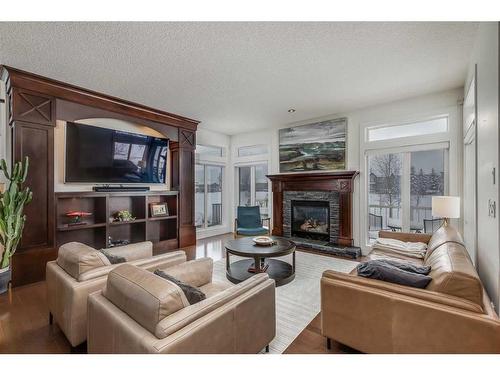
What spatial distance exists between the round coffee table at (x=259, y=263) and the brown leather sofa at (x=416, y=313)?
128cm

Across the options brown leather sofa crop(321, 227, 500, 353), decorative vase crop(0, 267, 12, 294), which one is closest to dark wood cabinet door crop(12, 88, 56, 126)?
decorative vase crop(0, 267, 12, 294)

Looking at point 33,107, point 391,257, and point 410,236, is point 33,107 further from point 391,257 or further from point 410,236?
point 410,236

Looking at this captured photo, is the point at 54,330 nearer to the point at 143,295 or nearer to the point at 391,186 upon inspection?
the point at 143,295

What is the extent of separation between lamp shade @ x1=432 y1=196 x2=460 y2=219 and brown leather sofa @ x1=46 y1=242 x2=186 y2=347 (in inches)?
137

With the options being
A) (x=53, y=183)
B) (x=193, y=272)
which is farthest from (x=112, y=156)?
(x=193, y=272)

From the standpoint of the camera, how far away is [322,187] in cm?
508

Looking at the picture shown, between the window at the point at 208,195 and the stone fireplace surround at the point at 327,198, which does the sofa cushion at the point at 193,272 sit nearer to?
the stone fireplace surround at the point at 327,198

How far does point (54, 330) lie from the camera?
2.13 metres

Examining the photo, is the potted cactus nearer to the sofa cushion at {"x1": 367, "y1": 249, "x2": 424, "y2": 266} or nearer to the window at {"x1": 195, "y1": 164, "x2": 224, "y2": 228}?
the window at {"x1": 195, "y1": 164, "x2": 224, "y2": 228}

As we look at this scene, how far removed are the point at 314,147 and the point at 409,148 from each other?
1737 mm

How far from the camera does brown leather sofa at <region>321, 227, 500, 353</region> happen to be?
133 centimetres

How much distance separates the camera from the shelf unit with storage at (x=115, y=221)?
3783 millimetres

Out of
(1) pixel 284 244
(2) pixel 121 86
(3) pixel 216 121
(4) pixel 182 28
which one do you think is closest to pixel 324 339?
(1) pixel 284 244

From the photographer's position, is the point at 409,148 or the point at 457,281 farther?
the point at 409,148
